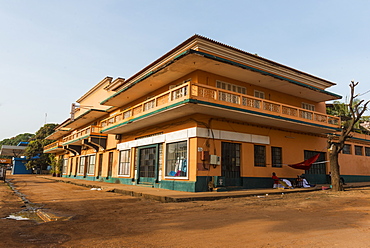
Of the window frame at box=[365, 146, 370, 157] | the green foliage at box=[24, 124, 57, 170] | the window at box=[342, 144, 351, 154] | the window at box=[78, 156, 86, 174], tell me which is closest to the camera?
the window at box=[342, 144, 351, 154]

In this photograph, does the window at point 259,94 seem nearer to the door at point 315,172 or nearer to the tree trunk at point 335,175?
the tree trunk at point 335,175

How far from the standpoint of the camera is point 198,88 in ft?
41.5

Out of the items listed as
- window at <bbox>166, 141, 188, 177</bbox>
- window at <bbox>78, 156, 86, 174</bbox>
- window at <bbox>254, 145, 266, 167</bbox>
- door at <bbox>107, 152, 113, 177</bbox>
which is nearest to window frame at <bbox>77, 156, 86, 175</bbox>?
window at <bbox>78, 156, 86, 174</bbox>

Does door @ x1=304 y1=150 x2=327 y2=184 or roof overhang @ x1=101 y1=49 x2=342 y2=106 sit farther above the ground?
roof overhang @ x1=101 y1=49 x2=342 y2=106

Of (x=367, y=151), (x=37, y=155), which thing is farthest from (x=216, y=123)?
(x=37, y=155)

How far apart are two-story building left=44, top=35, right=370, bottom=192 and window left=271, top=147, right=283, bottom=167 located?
7 cm

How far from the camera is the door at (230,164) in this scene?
47.8 ft

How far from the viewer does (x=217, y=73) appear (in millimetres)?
15148

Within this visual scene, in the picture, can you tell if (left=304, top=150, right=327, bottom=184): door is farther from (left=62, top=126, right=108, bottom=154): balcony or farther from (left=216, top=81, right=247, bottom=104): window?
(left=62, top=126, right=108, bottom=154): balcony

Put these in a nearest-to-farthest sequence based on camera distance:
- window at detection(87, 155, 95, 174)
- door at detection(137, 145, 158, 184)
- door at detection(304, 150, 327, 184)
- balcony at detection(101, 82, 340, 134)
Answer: balcony at detection(101, 82, 340, 134), door at detection(137, 145, 158, 184), door at detection(304, 150, 327, 184), window at detection(87, 155, 95, 174)

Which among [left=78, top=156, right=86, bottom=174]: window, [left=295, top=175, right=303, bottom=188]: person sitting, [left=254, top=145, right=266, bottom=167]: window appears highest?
[left=254, top=145, right=266, bottom=167]: window

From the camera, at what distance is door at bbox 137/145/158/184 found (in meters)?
16.8

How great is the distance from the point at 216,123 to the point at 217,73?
2.93 m

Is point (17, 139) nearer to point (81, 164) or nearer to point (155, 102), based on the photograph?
point (81, 164)
